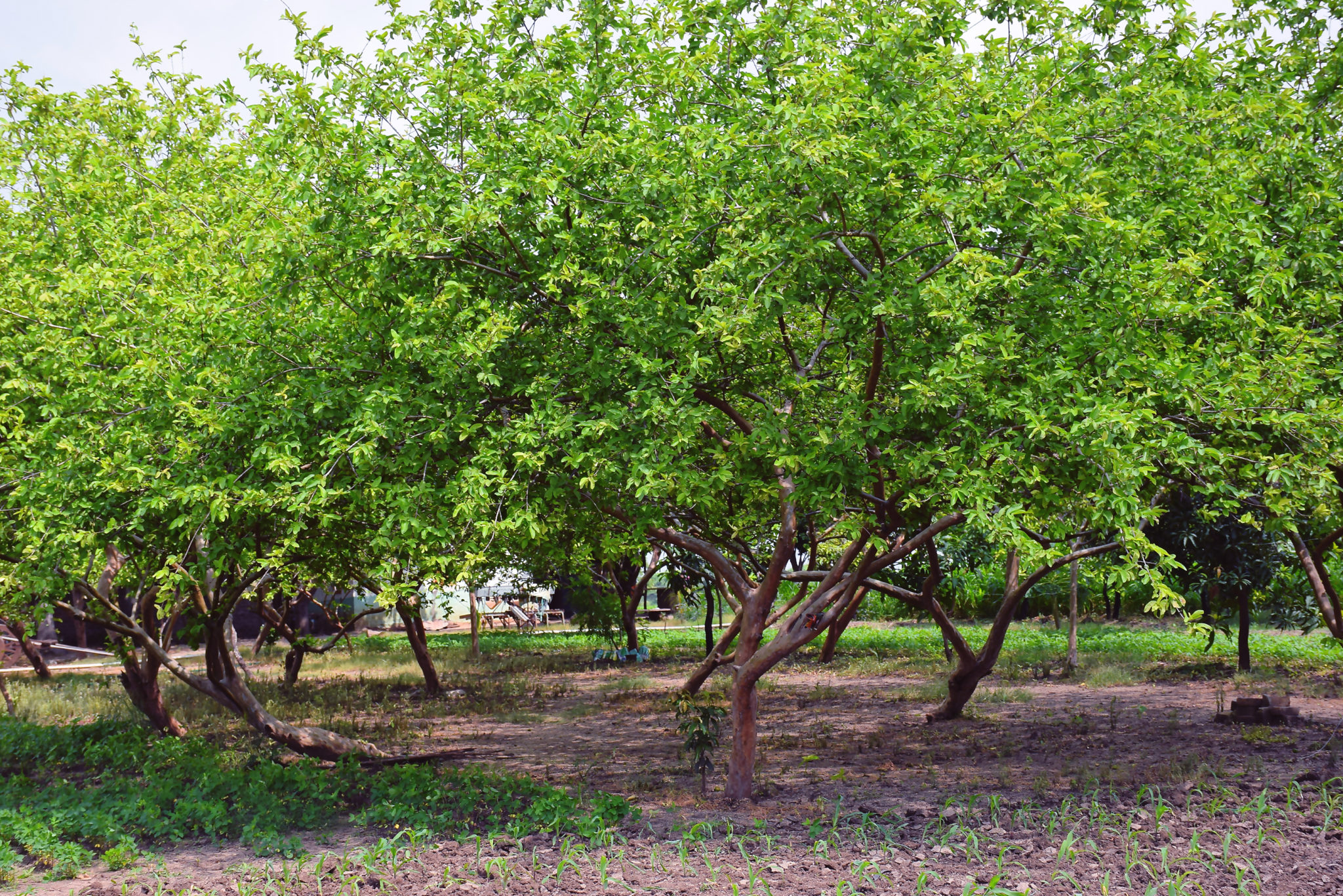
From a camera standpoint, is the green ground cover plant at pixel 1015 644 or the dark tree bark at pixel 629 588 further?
the dark tree bark at pixel 629 588

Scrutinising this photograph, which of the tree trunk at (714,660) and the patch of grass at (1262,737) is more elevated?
the tree trunk at (714,660)

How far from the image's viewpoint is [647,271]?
7.60 meters

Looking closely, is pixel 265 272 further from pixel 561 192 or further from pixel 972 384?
pixel 972 384

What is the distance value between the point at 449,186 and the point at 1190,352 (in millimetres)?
5782

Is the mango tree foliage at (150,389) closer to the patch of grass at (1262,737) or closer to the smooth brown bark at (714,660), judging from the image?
the smooth brown bark at (714,660)

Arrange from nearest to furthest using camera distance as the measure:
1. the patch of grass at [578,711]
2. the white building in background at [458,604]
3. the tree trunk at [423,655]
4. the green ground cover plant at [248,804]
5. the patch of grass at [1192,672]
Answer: the green ground cover plant at [248,804] → the patch of grass at [578,711] → the tree trunk at [423,655] → the patch of grass at [1192,672] → the white building in background at [458,604]

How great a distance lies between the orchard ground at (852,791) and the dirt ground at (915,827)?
0.09 ft

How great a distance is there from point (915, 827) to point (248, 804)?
5.58m

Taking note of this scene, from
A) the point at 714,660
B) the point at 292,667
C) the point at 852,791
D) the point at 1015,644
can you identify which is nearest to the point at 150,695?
the point at 292,667

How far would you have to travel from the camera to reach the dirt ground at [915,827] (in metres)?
6.33

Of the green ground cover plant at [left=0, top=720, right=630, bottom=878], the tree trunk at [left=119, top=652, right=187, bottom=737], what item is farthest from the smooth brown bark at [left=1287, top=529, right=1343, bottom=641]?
the tree trunk at [left=119, top=652, right=187, bottom=737]

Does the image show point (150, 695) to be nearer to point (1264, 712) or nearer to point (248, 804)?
point (248, 804)

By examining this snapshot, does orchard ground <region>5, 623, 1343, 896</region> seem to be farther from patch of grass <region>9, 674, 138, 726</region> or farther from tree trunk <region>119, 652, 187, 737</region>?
tree trunk <region>119, 652, 187, 737</region>

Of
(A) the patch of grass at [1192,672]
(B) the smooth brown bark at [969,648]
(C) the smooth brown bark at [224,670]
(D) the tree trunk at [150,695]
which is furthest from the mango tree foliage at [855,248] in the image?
(A) the patch of grass at [1192,672]
